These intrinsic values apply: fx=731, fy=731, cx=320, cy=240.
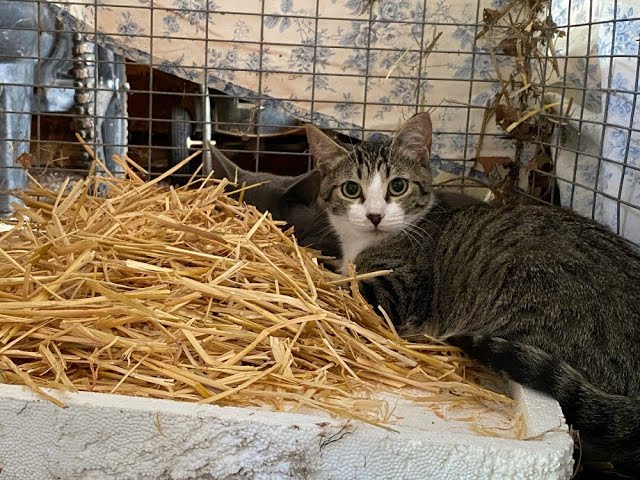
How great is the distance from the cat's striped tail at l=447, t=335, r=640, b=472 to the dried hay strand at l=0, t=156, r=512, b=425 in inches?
4.3

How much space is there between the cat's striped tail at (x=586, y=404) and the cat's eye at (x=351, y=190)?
96cm

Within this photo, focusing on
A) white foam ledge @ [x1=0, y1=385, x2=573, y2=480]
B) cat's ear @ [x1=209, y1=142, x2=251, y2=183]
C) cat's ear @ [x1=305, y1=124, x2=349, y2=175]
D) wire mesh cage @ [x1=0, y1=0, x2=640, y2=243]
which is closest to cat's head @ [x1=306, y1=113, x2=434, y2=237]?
cat's ear @ [x1=305, y1=124, x2=349, y2=175]

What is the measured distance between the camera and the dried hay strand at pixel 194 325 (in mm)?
1581

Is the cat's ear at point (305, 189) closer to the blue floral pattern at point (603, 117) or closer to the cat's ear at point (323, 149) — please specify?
the cat's ear at point (323, 149)

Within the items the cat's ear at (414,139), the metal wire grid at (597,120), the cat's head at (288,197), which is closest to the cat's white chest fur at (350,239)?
the cat's ear at (414,139)

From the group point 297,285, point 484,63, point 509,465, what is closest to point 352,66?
point 484,63

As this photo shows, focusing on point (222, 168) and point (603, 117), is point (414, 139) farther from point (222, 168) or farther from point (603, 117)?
point (222, 168)

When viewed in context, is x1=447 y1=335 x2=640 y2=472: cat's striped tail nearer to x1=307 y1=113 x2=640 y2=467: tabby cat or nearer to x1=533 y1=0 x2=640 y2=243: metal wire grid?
x1=307 y1=113 x2=640 y2=467: tabby cat

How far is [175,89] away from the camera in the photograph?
420cm

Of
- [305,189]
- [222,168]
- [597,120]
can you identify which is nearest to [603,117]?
[597,120]

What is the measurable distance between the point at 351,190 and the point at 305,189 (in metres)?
0.63

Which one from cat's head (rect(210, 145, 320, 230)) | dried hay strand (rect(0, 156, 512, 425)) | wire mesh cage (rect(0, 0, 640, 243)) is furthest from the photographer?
wire mesh cage (rect(0, 0, 640, 243))

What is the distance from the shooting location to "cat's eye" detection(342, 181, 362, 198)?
2531 mm

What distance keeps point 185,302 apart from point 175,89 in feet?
8.78
